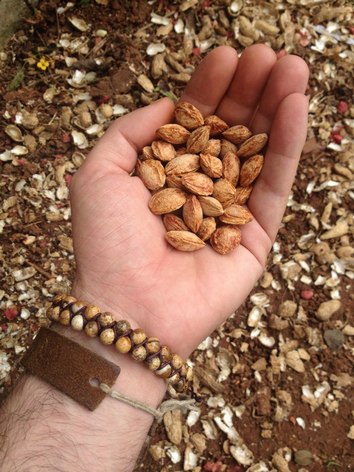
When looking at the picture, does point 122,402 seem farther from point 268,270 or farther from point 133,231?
point 268,270

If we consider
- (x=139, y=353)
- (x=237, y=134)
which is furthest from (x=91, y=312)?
(x=237, y=134)

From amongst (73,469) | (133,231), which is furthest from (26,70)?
(73,469)

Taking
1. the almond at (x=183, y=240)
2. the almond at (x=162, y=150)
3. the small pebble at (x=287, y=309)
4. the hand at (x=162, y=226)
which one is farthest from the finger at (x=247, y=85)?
the small pebble at (x=287, y=309)

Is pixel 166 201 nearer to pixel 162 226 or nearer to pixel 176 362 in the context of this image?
pixel 162 226

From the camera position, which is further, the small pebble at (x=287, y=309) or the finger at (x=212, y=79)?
the small pebble at (x=287, y=309)

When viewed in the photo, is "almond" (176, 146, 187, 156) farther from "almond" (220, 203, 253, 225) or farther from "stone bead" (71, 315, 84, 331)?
"stone bead" (71, 315, 84, 331)

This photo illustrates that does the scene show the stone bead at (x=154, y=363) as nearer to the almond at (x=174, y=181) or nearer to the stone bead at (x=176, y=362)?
the stone bead at (x=176, y=362)

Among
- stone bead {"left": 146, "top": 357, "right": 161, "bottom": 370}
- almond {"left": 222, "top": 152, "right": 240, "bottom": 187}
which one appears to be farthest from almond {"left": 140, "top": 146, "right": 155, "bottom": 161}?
stone bead {"left": 146, "top": 357, "right": 161, "bottom": 370}

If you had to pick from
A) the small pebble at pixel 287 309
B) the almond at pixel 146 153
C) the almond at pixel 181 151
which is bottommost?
the small pebble at pixel 287 309
